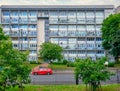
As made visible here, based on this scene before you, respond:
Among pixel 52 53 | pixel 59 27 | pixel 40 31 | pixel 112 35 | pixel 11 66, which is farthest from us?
pixel 40 31

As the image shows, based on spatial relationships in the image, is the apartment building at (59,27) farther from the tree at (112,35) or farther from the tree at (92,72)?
the tree at (92,72)

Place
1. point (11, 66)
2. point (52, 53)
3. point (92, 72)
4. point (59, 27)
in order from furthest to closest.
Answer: point (59, 27) < point (52, 53) < point (92, 72) < point (11, 66)

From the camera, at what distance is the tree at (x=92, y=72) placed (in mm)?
26219

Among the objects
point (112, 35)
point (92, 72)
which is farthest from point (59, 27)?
point (92, 72)

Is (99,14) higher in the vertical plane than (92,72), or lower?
higher

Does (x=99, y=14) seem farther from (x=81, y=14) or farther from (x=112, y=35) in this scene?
(x=112, y=35)

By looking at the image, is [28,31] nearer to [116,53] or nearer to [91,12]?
[91,12]

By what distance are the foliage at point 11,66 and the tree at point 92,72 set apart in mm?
4328

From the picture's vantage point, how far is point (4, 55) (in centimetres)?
2361

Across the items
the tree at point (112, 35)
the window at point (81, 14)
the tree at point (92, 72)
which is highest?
the window at point (81, 14)

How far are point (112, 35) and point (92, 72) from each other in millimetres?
38543

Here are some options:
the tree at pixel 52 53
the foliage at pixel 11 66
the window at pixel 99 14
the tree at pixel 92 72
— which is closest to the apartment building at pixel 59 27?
the window at pixel 99 14

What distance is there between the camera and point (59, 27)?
81875mm

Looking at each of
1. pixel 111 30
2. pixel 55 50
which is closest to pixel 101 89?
pixel 55 50
